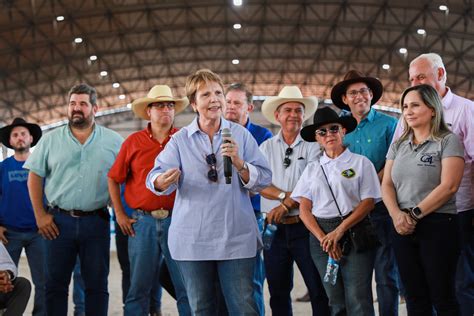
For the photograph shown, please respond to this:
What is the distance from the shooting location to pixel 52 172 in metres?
4.13

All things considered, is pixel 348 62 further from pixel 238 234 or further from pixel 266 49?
pixel 238 234

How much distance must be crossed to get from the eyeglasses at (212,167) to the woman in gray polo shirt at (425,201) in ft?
3.39

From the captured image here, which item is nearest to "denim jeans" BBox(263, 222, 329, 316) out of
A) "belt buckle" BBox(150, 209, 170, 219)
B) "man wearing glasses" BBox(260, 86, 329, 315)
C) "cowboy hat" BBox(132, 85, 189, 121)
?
"man wearing glasses" BBox(260, 86, 329, 315)

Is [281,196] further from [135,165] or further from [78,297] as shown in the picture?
[78,297]

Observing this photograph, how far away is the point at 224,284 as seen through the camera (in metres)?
2.88

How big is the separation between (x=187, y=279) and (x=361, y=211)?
1.11 meters

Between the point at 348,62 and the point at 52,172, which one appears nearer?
the point at 52,172

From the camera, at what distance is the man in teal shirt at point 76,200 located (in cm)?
397

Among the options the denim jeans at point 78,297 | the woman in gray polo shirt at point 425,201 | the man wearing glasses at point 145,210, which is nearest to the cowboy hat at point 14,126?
the denim jeans at point 78,297

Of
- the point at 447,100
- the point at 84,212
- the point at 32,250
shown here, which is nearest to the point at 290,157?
the point at 447,100

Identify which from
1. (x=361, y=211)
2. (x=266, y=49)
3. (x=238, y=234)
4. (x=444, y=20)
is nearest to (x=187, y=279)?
(x=238, y=234)

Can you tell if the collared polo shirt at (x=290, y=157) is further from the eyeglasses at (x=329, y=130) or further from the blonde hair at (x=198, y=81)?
the blonde hair at (x=198, y=81)

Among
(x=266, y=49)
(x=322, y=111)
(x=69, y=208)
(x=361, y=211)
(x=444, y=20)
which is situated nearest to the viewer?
(x=361, y=211)

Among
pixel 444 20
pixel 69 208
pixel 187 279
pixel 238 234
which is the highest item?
pixel 444 20
